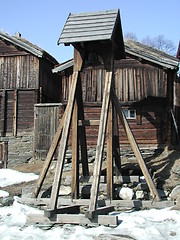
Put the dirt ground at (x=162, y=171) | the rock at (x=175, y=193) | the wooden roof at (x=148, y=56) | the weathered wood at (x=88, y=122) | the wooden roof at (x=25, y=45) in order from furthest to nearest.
Result: the wooden roof at (x=25, y=45) < the wooden roof at (x=148, y=56) < the dirt ground at (x=162, y=171) < the weathered wood at (x=88, y=122) < the rock at (x=175, y=193)

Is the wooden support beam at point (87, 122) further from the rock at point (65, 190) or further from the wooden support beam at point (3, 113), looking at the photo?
the wooden support beam at point (3, 113)

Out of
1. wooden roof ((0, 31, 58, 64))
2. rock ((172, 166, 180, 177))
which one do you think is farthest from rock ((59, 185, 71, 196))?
wooden roof ((0, 31, 58, 64))

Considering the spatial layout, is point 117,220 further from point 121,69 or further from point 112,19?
point 121,69

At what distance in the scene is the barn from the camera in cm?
1827

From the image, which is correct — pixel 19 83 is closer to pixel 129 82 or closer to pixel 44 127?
pixel 44 127

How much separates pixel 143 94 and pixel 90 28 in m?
7.69

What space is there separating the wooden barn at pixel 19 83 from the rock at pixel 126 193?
409 inches

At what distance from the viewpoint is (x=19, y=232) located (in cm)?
662

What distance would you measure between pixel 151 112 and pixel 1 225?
1031 cm

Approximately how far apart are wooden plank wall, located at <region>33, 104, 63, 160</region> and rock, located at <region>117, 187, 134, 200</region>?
902 cm

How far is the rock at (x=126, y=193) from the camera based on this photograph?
28.7 ft

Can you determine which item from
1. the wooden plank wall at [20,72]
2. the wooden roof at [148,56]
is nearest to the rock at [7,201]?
the wooden roof at [148,56]

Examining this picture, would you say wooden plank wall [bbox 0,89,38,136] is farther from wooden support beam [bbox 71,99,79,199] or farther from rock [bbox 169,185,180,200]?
rock [bbox 169,185,180,200]

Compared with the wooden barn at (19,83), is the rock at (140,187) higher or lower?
lower
